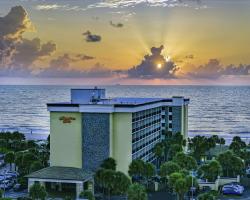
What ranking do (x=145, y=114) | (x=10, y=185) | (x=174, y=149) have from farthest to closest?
(x=145, y=114)
(x=174, y=149)
(x=10, y=185)

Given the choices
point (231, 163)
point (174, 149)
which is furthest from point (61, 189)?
point (231, 163)

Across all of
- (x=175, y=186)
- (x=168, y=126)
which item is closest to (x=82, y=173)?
(x=175, y=186)

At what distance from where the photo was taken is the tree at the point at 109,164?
64575mm

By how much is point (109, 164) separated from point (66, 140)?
28.0ft

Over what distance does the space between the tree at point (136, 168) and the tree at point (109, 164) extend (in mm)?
2537

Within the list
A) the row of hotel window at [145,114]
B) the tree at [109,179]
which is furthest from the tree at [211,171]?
the tree at [109,179]

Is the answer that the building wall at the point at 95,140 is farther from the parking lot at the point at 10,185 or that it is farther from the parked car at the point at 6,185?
the parked car at the point at 6,185

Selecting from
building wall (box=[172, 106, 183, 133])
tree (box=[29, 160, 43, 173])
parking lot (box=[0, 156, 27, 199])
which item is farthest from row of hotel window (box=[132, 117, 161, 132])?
parking lot (box=[0, 156, 27, 199])

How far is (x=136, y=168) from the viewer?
2499 inches

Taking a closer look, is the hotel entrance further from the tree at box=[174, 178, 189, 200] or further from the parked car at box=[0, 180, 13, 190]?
the tree at box=[174, 178, 189, 200]

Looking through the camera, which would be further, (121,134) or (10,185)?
(121,134)

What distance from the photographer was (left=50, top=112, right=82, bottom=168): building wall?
68312mm

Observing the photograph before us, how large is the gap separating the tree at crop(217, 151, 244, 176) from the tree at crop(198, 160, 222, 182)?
4.93 metres

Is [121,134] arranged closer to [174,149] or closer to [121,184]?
[174,149]
